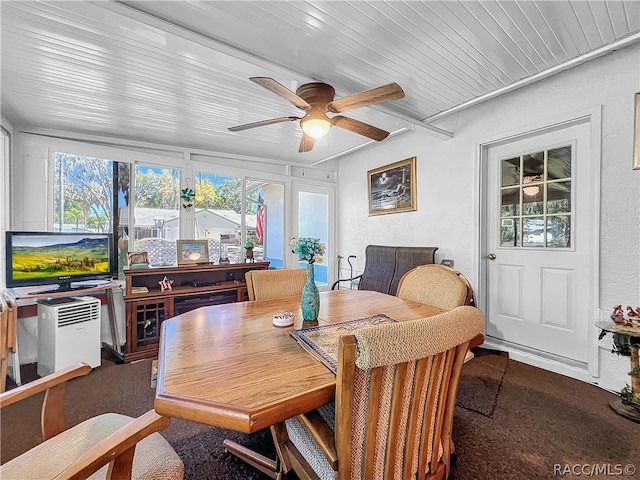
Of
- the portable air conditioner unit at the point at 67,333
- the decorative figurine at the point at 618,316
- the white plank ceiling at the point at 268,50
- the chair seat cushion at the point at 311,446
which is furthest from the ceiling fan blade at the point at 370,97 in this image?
the portable air conditioner unit at the point at 67,333

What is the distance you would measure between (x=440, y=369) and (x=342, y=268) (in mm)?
4073

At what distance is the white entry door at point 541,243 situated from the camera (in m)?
2.36

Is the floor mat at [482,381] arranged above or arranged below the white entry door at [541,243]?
below

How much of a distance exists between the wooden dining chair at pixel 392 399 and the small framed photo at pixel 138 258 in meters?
2.86

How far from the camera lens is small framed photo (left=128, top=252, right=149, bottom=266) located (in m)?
3.03

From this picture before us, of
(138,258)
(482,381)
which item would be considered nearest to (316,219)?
(138,258)

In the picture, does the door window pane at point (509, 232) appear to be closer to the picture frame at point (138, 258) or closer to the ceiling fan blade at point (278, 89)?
the ceiling fan blade at point (278, 89)

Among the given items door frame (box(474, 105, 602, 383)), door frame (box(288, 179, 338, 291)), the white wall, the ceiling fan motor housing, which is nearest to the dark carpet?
door frame (box(474, 105, 602, 383))

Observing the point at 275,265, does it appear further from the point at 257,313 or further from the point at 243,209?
the point at 257,313

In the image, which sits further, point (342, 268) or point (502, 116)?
point (342, 268)

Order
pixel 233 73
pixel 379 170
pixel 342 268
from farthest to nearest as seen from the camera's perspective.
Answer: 1. pixel 342 268
2. pixel 379 170
3. pixel 233 73

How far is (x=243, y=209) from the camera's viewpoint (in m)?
4.16

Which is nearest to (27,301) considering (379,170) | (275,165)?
(275,165)

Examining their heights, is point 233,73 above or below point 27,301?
above
